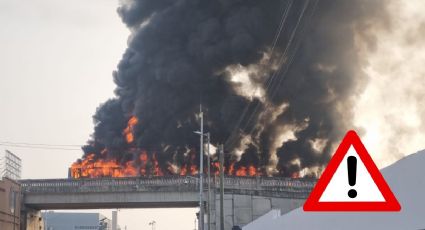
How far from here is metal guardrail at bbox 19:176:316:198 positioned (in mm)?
66500

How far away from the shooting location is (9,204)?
6506 cm

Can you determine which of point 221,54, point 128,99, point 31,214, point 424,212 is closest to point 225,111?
point 221,54

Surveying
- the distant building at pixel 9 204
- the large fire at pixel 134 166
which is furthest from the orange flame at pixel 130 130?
the distant building at pixel 9 204

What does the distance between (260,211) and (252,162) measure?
21.5m

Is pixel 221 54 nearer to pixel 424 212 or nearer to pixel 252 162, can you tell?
pixel 252 162

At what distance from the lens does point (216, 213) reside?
65125 mm

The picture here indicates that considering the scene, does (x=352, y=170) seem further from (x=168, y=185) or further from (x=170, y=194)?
(x=168, y=185)

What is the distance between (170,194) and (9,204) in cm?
1581

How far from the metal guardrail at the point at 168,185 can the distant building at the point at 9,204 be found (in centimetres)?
305

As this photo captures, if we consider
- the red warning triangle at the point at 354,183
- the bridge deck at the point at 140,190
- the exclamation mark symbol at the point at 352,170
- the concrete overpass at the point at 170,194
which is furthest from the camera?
the bridge deck at the point at 140,190

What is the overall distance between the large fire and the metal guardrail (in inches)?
672

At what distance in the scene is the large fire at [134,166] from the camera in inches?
3425

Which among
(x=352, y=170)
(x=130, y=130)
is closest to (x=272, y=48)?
(x=130, y=130)

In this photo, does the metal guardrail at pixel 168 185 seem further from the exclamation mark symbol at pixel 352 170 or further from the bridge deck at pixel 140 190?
the exclamation mark symbol at pixel 352 170
